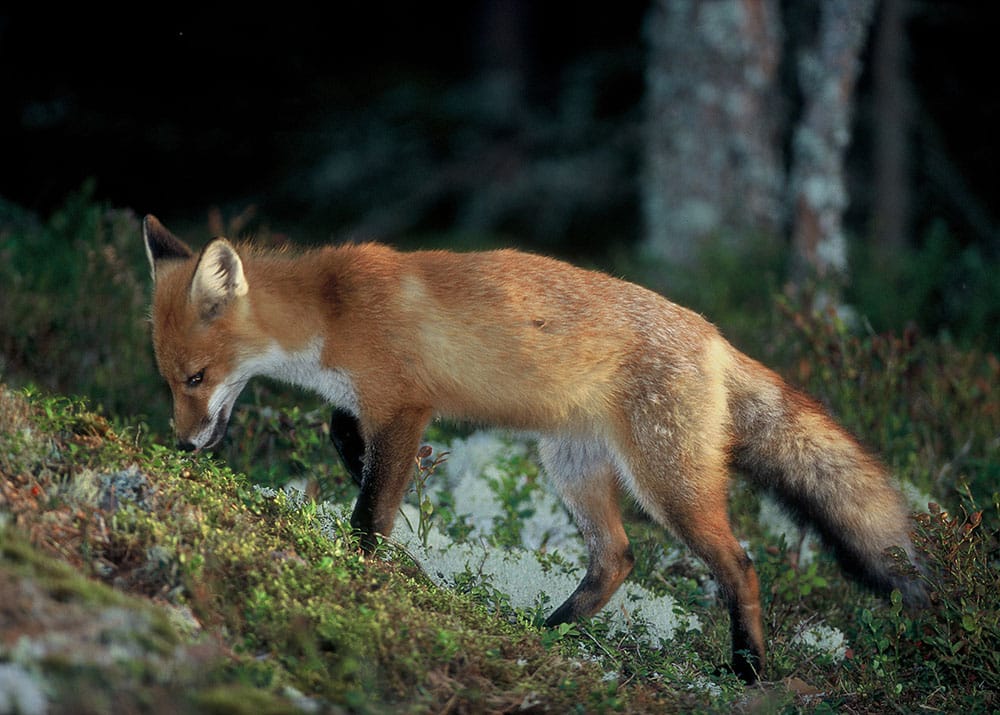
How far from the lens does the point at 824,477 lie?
4.36m

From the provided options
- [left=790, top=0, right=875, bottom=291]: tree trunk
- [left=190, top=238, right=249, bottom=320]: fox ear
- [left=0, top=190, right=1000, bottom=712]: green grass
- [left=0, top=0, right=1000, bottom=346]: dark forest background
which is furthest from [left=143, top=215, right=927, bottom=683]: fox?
[left=0, top=0, right=1000, bottom=346]: dark forest background

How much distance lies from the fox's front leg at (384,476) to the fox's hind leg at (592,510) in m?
0.82

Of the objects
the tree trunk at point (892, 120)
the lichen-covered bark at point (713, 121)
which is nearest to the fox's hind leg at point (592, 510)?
the lichen-covered bark at point (713, 121)

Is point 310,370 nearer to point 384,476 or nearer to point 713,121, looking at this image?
point 384,476

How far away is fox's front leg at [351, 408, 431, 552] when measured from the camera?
13.3 feet

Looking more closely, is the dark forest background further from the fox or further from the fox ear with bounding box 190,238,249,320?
the fox ear with bounding box 190,238,249,320

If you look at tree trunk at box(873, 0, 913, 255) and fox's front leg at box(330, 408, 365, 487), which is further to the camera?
tree trunk at box(873, 0, 913, 255)

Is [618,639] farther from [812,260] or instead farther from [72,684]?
[812,260]

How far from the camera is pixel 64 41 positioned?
1306cm

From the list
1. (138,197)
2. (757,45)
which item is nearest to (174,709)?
(757,45)

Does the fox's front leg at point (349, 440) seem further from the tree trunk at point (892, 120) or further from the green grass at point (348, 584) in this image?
the tree trunk at point (892, 120)

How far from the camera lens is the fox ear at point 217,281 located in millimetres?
4039

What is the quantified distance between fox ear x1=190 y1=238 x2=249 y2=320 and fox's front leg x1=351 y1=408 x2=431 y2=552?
0.79 meters

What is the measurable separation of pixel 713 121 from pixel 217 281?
6677 millimetres
